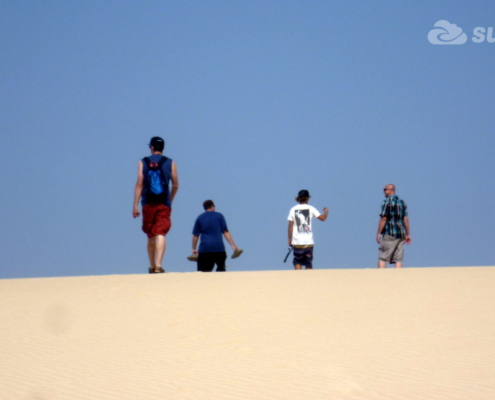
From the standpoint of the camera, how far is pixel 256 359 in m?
5.75

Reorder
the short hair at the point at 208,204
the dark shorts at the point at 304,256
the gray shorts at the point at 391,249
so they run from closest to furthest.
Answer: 1. the short hair at the point at 208,204
2. the dark shorts at the point at 304,256
3. the gray shorts at the point at 391,249

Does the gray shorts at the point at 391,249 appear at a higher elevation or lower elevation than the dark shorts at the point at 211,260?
higher

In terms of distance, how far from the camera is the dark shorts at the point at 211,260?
38.9 feet

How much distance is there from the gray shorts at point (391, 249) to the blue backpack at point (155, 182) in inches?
153

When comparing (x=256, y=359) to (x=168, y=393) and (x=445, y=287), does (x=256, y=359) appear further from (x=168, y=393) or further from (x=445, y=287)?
(x=445, y=287)

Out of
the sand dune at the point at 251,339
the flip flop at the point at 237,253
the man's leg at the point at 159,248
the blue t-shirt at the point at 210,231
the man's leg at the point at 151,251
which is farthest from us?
the flip flop at the point at 237,253

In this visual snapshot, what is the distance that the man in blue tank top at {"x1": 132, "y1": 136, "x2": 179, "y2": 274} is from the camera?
10453 mm

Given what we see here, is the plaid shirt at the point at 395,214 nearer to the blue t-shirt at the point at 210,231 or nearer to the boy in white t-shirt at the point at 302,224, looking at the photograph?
the boy in white t-shirt at the point at 302,224

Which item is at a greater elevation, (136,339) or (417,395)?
(136,339)

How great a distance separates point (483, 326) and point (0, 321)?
4.29 m

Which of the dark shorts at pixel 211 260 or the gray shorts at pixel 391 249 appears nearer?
the dark shorts at pixel 211 260

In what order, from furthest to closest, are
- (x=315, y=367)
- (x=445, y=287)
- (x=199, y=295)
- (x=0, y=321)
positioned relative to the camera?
(x=445, y=287), (x=199, y=295), (x=0, y=321), (x=315, y=367)

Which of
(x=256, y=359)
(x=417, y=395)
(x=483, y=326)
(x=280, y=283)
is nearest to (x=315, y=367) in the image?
(x=256, y=359)

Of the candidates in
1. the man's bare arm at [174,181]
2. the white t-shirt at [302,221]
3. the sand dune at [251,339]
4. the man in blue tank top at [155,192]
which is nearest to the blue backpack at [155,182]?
the man in blue tank top at [155,192]
